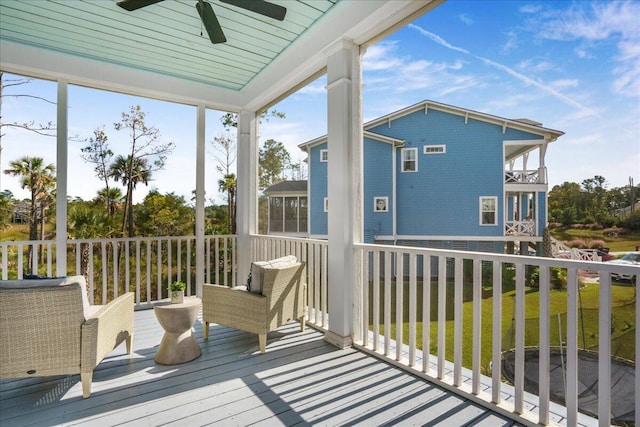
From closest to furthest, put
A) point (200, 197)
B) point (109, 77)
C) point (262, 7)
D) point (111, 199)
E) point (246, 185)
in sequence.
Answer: point (262, 7), point (109, 77), point (111, 199), point (200, 197), point (246, 185)

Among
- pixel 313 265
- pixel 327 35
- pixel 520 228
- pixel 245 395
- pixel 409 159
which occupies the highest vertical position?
pixel 327 35

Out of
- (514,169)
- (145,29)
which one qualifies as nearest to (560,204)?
(514,169)

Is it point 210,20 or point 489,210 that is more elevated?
point 210,20

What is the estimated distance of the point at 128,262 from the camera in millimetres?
4383

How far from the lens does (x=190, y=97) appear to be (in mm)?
4574

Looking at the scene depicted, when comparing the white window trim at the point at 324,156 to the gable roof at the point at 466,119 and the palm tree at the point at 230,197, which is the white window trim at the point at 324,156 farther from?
the palm tree at the point at 230,197

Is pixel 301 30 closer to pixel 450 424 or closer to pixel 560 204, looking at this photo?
pixel 560 204

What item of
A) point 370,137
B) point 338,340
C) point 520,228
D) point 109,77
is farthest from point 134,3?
point 338,340

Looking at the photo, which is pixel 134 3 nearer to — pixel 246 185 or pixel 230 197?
pixel 246 185

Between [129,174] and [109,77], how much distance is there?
1221mm

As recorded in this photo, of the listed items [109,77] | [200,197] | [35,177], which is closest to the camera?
[109,77]

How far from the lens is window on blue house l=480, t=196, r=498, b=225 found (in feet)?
6.70

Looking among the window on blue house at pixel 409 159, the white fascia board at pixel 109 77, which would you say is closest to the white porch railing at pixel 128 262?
the white fascia board at pixel 109 77

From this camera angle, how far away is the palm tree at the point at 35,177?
4293 mm
